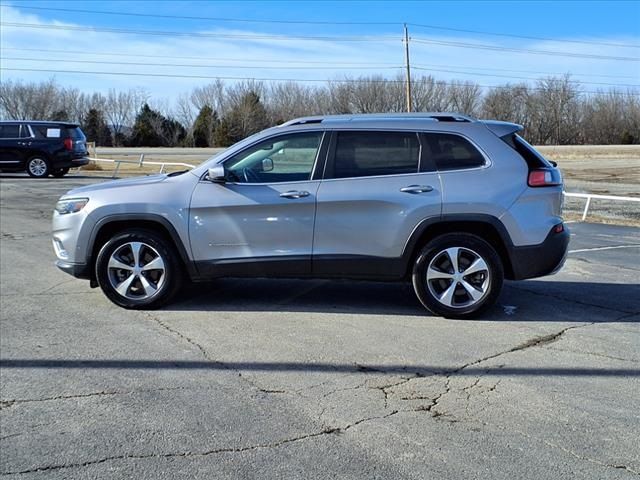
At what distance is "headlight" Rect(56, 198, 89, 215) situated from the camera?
21.6 ft

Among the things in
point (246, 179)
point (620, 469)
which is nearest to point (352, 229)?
point (246, 179)

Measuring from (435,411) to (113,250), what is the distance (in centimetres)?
365

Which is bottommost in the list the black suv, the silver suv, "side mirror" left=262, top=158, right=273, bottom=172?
the silver suv

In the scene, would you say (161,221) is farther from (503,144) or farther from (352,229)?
(503,144)

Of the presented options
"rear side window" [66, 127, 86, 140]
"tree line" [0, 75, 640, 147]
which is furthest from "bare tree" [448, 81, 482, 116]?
"rear side window" [66, 127, 86, 140]

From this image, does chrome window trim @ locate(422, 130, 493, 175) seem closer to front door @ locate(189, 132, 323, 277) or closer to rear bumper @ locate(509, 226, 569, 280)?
rear bumper @ locate(509, 226, 569, 280)

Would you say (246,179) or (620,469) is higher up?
(246,179)

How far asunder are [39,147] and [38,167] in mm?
756

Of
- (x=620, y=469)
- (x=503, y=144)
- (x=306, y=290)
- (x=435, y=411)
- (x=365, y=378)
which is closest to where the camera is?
(x=620, y=469)

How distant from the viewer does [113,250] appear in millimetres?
6500

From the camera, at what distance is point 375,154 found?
249 inches

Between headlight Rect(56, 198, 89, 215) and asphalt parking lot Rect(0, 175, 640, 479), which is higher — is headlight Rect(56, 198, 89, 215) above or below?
above

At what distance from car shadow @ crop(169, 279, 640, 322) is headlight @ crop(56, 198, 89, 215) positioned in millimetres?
1271

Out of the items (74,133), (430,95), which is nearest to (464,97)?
(430,95)
